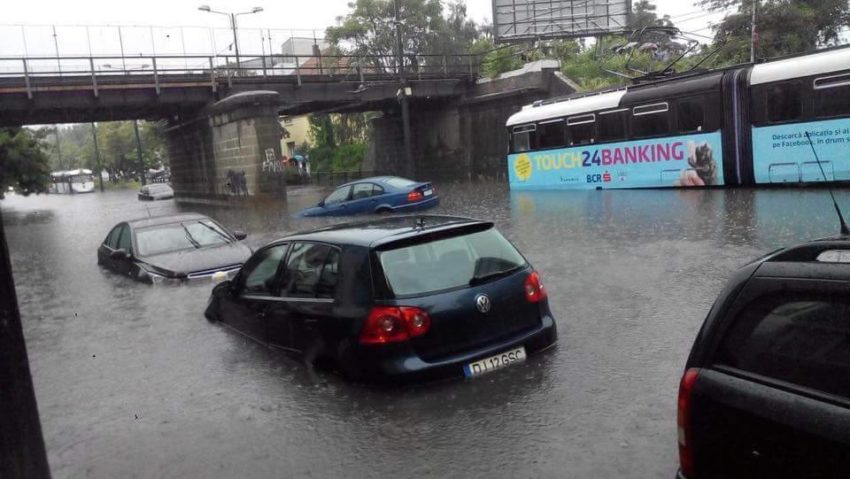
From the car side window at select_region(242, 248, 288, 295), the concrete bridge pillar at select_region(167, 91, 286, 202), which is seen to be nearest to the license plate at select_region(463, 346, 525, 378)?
the car side window at select_region(242, 248, 288, 295)

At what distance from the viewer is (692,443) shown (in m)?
2.81

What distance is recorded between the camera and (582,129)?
22609mm

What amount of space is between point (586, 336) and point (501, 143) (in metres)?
30.0

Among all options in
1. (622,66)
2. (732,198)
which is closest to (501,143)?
(622,66)

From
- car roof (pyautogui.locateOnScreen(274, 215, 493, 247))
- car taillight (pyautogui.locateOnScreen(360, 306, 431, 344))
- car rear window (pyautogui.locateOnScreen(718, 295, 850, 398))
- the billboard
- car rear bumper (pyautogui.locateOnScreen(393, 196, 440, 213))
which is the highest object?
the billboard

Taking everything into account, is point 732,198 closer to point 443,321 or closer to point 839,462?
point 443,321

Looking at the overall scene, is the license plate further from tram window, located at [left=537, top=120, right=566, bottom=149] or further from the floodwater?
tram window, located at [left=537, top=120, right=566, bottom=149]

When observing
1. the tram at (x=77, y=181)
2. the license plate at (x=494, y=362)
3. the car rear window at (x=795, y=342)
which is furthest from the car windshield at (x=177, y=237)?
the tram at (x=77, y=181)

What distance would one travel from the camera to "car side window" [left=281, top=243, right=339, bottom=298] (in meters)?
5.98

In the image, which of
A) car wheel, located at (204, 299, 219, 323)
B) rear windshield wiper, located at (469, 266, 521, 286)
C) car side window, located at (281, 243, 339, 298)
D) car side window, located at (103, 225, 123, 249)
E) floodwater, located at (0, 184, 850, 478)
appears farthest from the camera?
car side window, located at (103, 225, 123, 249)

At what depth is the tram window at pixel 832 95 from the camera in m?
15.9

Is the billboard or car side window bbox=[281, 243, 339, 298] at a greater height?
the billboard

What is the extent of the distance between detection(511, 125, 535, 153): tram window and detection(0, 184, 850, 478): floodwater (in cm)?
1350

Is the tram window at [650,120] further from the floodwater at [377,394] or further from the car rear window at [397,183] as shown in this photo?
the floodwater at [377,394]
